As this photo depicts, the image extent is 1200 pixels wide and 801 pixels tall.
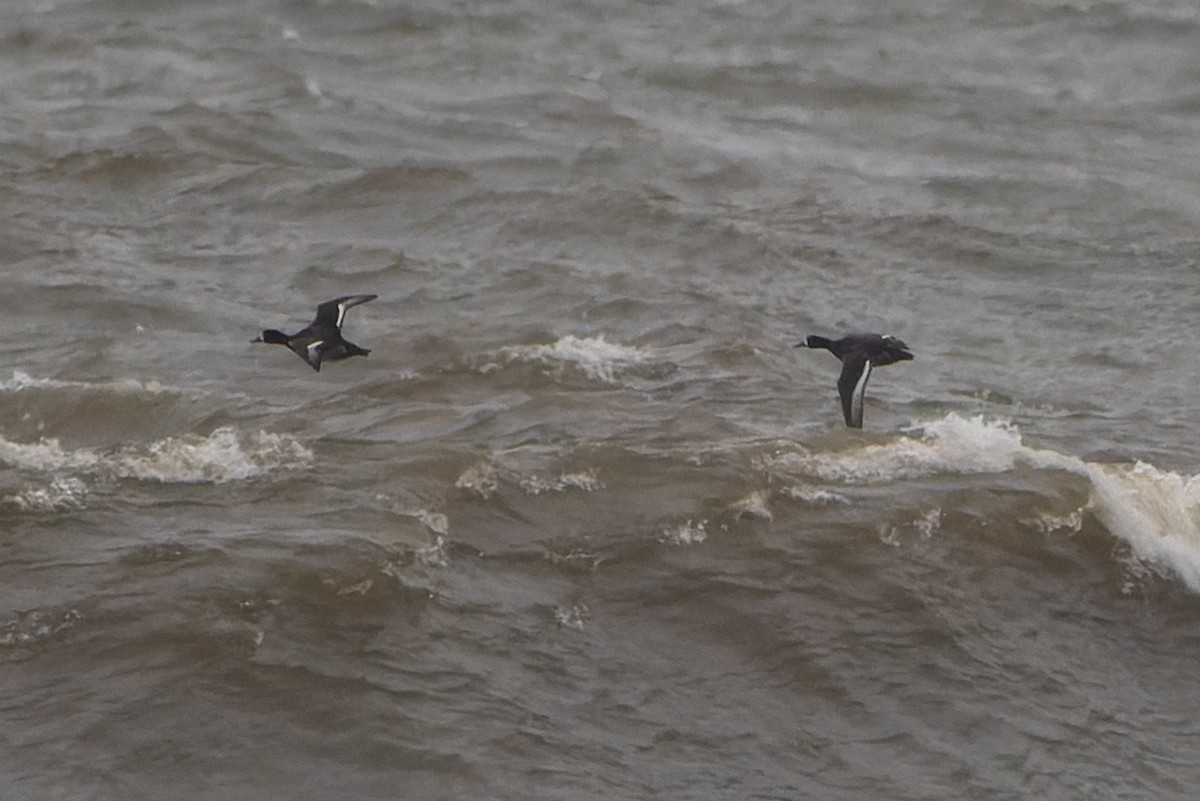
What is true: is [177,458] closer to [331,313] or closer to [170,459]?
[170,459]

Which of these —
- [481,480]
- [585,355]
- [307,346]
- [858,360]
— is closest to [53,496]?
[307,346]

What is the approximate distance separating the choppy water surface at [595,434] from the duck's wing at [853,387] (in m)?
0.21

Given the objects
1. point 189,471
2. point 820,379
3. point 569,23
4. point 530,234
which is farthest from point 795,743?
point 569,23

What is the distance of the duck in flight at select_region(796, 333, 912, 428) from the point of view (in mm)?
10680

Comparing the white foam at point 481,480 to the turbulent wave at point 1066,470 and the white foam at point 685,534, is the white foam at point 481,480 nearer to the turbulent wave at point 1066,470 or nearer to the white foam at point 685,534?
the white foam at point 685,534

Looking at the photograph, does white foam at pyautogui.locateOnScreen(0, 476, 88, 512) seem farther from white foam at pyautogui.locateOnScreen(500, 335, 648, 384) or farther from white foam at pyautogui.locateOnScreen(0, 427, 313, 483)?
white foam at pyautogui.locateOnScreen(500, 335, 648, 384)

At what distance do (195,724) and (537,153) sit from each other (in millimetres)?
9561

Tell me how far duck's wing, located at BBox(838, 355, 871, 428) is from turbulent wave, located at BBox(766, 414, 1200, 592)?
262mm

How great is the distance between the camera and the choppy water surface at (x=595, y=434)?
8008 mm

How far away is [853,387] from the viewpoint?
35.1ft

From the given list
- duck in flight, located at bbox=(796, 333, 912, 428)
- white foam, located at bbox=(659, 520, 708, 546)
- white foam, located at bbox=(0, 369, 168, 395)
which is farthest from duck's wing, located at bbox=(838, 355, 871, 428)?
white foam, located at bbox=(0, 369, 168, 395)

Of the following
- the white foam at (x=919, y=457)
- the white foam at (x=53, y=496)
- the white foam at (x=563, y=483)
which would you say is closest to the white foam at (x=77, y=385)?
the white foam at (x=53, y=496)

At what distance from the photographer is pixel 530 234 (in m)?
14.8

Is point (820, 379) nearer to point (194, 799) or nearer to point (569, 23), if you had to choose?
point (194, 799)
